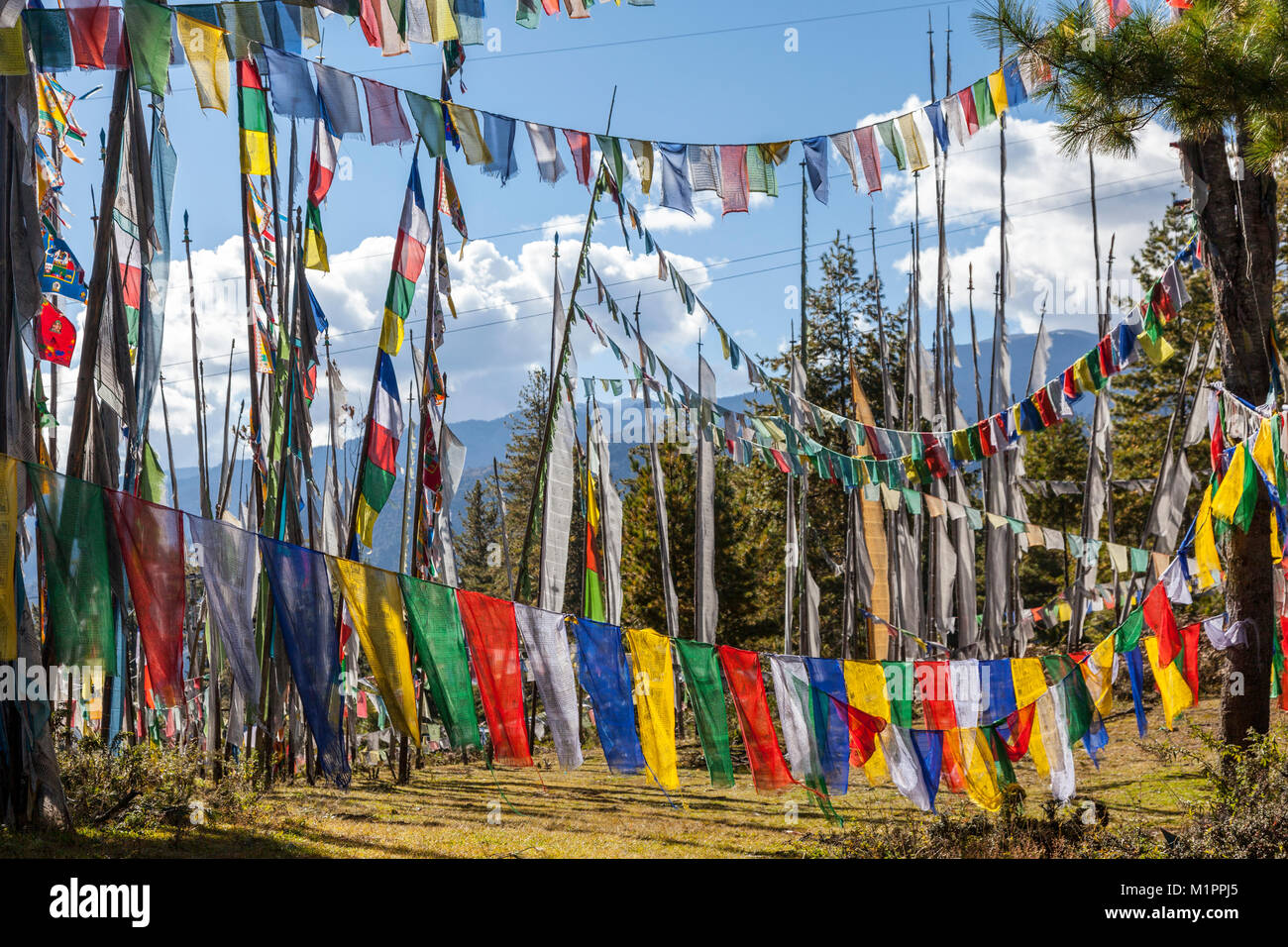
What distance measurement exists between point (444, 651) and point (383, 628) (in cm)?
48

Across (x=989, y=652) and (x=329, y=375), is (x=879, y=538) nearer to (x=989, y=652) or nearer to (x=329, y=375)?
(x=989, y=652)

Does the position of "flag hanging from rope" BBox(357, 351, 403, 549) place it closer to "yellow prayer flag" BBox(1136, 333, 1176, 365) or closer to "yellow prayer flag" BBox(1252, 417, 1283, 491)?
"yellow prayer flag" BBox(1252, 417, 1283, 491)

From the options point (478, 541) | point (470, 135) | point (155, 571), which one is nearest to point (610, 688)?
point (155, 571)

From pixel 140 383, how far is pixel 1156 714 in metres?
15.0

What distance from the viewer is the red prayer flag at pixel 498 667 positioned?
6828mm

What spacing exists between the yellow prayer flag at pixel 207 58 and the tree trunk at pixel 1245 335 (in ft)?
28.3

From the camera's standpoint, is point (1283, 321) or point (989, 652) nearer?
point (989, 652)

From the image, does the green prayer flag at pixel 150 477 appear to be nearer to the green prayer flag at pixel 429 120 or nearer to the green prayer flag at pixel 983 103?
the green prayer flag at pixel 429 120

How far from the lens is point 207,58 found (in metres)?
6.25

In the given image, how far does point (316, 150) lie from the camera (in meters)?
9.11
